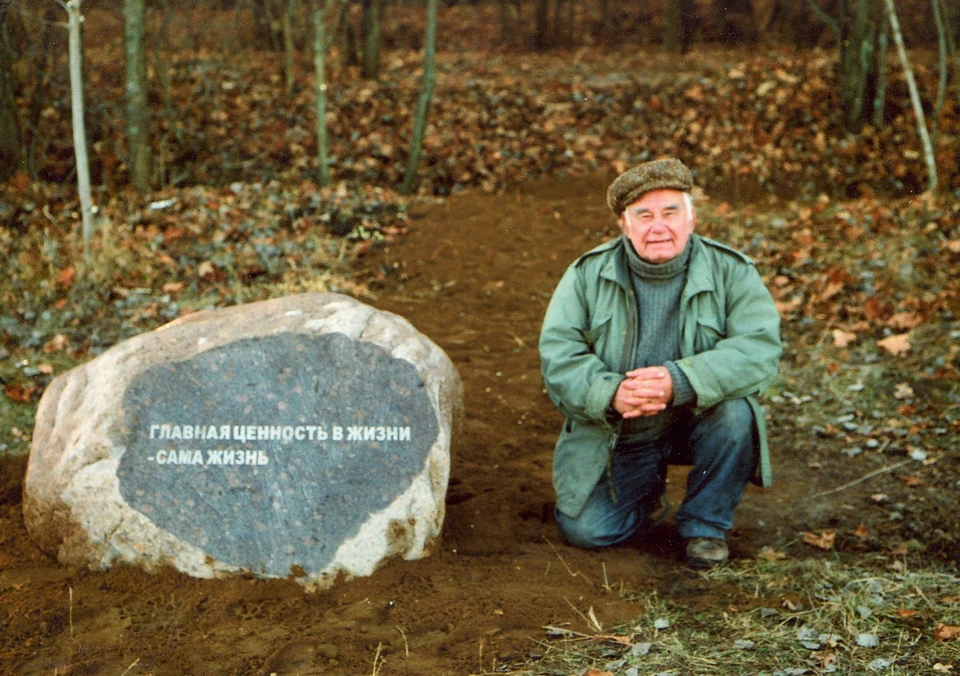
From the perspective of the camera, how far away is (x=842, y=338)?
6.73m

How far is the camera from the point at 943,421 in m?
5.65

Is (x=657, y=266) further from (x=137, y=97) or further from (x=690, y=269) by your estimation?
(x=137, y=97)

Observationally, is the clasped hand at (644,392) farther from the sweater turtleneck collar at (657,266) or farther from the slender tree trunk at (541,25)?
the slender tree trunk at (541,25)

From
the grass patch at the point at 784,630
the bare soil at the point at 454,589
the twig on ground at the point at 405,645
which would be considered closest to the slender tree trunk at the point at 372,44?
the bare soil at the point at 454,589

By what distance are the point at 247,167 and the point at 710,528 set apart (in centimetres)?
835

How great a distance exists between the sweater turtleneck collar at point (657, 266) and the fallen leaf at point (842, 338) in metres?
3.09

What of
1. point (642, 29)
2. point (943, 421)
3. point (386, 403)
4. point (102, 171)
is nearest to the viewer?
point (386, 403)

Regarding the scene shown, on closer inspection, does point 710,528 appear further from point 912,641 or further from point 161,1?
point 161,1

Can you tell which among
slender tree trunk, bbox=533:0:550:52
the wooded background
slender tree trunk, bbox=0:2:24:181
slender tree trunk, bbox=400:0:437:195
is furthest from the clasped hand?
slender tree trunk, bbox=533:0:550:52

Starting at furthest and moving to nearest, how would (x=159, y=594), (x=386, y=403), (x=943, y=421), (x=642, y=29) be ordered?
(x=642, y=29), (x=943, y=421), (x=386, y=403), (x=159, y=594)

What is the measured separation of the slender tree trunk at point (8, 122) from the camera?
960 cm

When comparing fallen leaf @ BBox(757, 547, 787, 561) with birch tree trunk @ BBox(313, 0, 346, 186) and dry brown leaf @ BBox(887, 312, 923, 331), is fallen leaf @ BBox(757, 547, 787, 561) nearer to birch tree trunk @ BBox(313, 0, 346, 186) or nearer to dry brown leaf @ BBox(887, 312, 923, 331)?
dry brown leaf @ BBox(887, 312, 923, 331)

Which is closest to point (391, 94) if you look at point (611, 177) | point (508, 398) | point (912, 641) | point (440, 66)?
point (440, 66)

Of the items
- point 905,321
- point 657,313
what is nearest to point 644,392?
point 657,313
